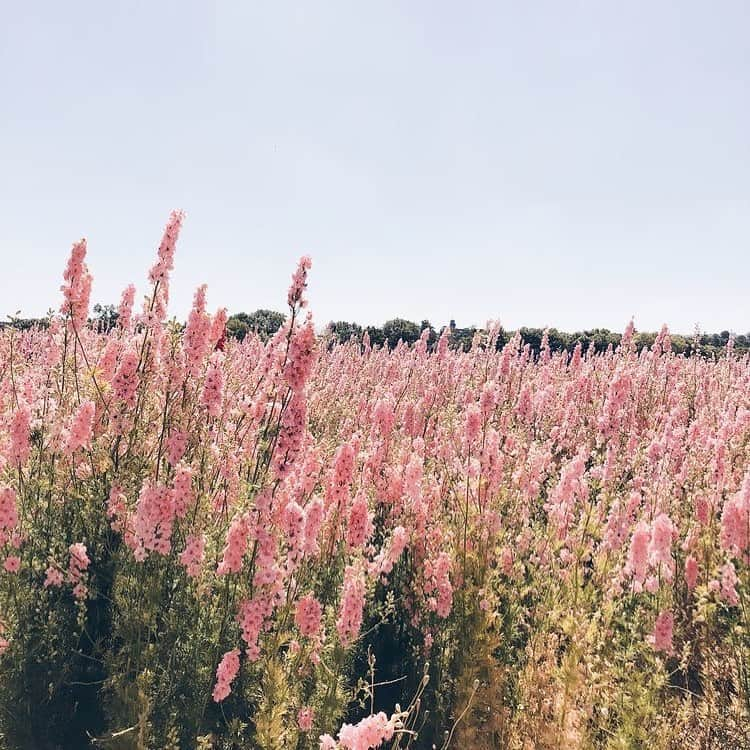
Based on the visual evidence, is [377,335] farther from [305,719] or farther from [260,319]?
[305,719]

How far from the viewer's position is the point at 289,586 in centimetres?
293

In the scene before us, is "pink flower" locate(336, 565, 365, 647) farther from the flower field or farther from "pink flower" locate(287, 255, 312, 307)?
"pink flower" locate(287, 255, 312, 307)

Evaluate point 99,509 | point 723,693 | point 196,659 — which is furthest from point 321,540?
point 723,693

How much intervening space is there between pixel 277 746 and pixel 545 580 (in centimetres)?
238

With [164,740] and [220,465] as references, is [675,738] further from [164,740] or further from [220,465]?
[220,465]

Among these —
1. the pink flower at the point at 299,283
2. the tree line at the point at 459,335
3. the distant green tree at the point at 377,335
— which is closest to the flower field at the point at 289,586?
the pink flower at the point at 299,283

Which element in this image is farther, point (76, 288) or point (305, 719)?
point (76, 288)

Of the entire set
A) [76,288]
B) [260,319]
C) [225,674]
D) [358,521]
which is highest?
[260,319]

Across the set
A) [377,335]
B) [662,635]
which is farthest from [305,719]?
[377,335]

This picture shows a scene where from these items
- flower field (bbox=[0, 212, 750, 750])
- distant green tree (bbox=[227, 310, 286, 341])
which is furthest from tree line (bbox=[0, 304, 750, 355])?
flower field (bbox=[0, 212, 750, 750])

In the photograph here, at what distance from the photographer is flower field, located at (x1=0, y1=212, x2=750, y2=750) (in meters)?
2.74

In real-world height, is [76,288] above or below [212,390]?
above

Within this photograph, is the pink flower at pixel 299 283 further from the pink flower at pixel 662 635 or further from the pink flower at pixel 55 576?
the pink flower at pixel 662 635

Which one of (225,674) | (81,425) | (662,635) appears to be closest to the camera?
(225,674)
